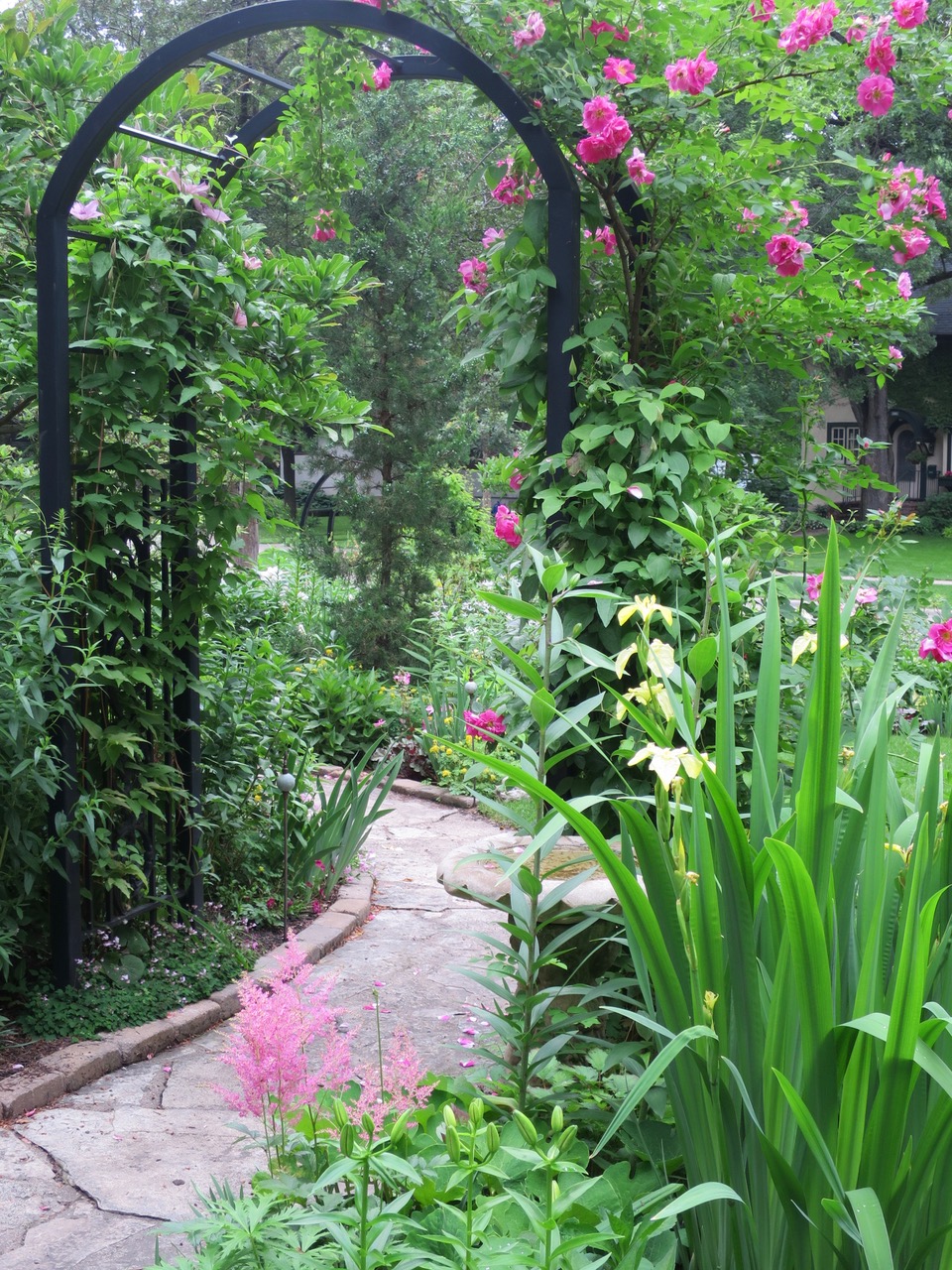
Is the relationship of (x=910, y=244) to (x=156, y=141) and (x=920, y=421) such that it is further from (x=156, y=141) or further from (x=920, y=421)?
(x=920, y=421)

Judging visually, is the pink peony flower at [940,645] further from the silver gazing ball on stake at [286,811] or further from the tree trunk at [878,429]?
the tree trunk at [878,429]

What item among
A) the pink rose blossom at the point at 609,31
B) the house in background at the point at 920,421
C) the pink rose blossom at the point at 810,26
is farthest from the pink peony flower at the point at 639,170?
the house in background at the point at 920,421

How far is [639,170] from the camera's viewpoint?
9.65ft

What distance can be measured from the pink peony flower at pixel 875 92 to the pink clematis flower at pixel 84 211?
210 centimetres

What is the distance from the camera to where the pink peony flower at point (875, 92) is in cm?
309

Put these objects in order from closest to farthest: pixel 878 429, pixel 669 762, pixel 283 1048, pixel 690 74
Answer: pixel 669 762 < pixel 283 1048 < pixel 690 74 < pixel 878 429

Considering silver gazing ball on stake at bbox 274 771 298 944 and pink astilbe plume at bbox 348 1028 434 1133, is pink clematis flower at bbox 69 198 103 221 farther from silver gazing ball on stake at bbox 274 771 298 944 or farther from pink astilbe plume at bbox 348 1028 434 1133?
pink astilbe plume at bbox 348 1028 434 1133

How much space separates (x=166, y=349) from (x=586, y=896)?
197 cm

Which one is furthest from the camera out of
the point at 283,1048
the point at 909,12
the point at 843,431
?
the point at 843,431

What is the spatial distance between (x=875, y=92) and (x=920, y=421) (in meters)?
26.1

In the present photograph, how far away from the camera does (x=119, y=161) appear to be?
3.35m

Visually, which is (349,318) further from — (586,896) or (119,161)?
(586,896)

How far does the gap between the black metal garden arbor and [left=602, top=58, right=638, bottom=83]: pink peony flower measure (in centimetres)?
21

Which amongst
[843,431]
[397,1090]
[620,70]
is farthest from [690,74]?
[843,431]
